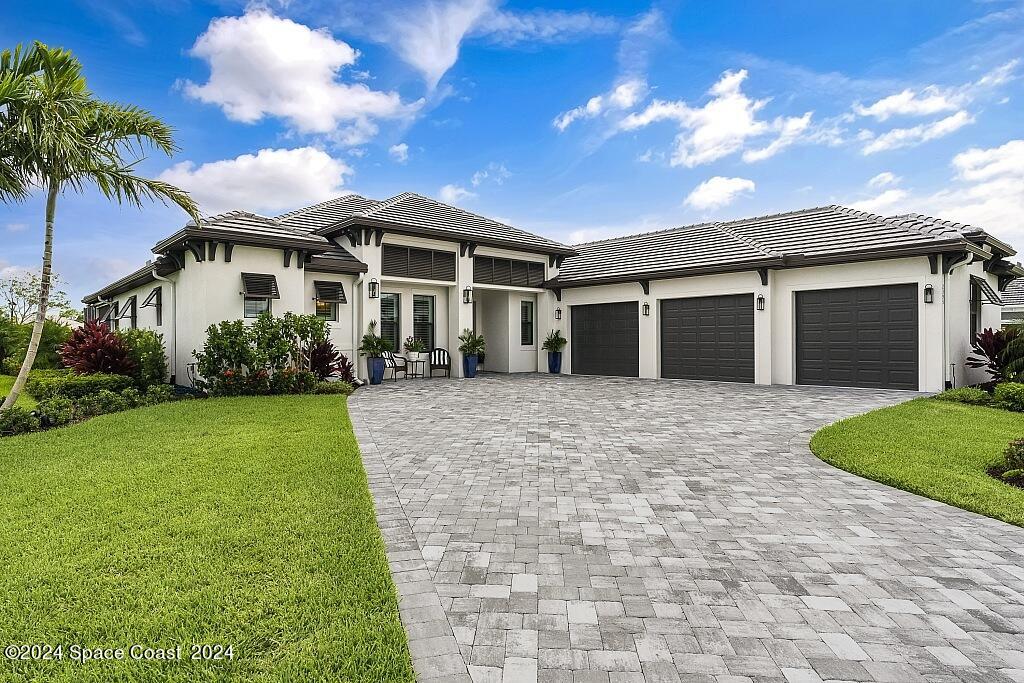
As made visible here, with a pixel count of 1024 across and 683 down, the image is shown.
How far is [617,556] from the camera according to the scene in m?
3.61

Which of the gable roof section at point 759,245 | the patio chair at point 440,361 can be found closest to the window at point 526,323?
the gable roof section at point 759,245

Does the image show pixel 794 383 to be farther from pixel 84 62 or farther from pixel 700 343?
pixel 84 62

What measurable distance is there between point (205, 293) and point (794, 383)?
51.3 feet

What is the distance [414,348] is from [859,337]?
12.5m

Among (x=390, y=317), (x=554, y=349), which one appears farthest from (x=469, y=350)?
(x=554, y=349)

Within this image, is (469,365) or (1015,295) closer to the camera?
(469,365)

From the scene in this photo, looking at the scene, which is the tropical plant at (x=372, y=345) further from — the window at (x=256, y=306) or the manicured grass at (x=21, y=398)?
the manicured grass at (x=21, y=398)

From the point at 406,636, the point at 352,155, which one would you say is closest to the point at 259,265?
the point at 352,155

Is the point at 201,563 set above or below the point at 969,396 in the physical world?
below

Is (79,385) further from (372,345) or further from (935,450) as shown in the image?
(935,450)

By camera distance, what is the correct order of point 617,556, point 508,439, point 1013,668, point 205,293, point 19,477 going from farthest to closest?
point 205,293 → point 508,439 → point 19,477 → point 617,556 → point 1013,668

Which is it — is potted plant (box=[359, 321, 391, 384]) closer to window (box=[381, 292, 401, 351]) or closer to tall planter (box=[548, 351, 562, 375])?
window (box=[381, 292, 401, 351])

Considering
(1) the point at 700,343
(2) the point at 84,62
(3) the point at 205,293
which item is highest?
(2) the point at 84,62

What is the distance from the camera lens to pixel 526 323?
64.1 feet
